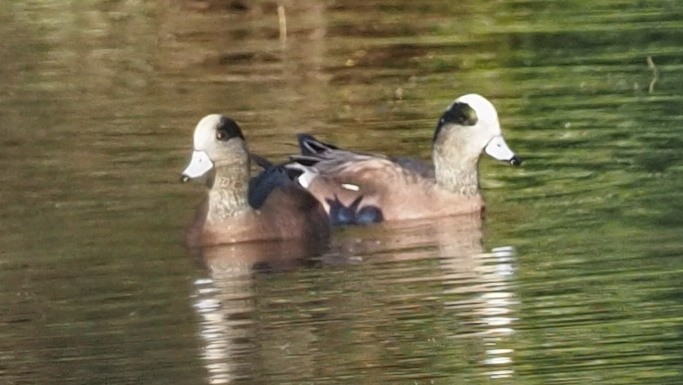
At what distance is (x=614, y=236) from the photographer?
11234 mm

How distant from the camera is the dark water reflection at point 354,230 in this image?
9.21m

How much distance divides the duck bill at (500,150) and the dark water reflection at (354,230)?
22cm

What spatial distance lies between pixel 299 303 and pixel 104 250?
1804 millimetres

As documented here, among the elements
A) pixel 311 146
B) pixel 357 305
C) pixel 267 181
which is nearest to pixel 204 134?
pixel 267 181

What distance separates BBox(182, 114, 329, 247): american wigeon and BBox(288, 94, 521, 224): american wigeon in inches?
12.9

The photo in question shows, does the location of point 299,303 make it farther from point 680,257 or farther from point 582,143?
point 582,143

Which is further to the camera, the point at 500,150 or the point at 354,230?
the point at 500,150

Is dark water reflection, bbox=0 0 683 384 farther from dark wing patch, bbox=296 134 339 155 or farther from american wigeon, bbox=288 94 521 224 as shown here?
dark wing patch, bbox=296 134 339 155

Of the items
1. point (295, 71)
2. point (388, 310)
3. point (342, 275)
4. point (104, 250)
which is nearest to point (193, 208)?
point (104, 250)

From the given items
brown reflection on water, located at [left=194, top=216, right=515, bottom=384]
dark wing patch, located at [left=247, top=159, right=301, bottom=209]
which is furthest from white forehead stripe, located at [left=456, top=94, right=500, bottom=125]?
Answer: dark wing patch, located at [left=247, top=159, right=301, bottom=209]

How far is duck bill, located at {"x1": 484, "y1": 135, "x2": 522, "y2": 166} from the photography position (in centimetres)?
1271

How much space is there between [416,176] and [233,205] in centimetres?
134

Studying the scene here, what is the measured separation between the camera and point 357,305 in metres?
10.0

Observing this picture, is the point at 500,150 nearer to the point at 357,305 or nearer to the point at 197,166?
the point at 197,166
